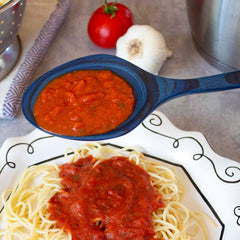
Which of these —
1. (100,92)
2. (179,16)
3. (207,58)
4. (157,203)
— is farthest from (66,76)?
(179,16)

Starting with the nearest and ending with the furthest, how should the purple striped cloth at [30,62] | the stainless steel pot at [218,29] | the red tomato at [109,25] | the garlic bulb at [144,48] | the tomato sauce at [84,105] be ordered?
the tomato sauce at [84,105] → the stainless steel pot at [218,29] → the purple striped cloth at [30,62] → the garlic bulb at [144,48] → the red tomato at [109,25]

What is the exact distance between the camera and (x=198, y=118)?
314 centimetres

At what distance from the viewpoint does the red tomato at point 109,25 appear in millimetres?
3484

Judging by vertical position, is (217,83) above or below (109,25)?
above

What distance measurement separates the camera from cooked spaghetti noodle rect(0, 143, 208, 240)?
7.65 ft

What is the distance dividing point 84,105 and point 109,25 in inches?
54.0

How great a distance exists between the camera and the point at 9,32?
2.98 metres

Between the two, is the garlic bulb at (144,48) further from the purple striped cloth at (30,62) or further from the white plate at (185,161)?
the purple striped cloth at (30,62)

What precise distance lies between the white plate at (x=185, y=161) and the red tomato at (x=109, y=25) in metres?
1.07

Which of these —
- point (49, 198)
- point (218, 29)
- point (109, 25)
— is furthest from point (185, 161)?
point (109, 25)

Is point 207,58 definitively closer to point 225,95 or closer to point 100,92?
point 225,95

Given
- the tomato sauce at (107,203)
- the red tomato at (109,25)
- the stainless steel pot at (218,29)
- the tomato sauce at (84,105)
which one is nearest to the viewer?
the tomato sauce at (107,203)

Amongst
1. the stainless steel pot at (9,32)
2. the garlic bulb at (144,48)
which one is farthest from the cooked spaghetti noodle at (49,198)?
the stainless steel pot at (9,32)

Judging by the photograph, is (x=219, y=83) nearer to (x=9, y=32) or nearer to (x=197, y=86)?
(x=197, y=86)
